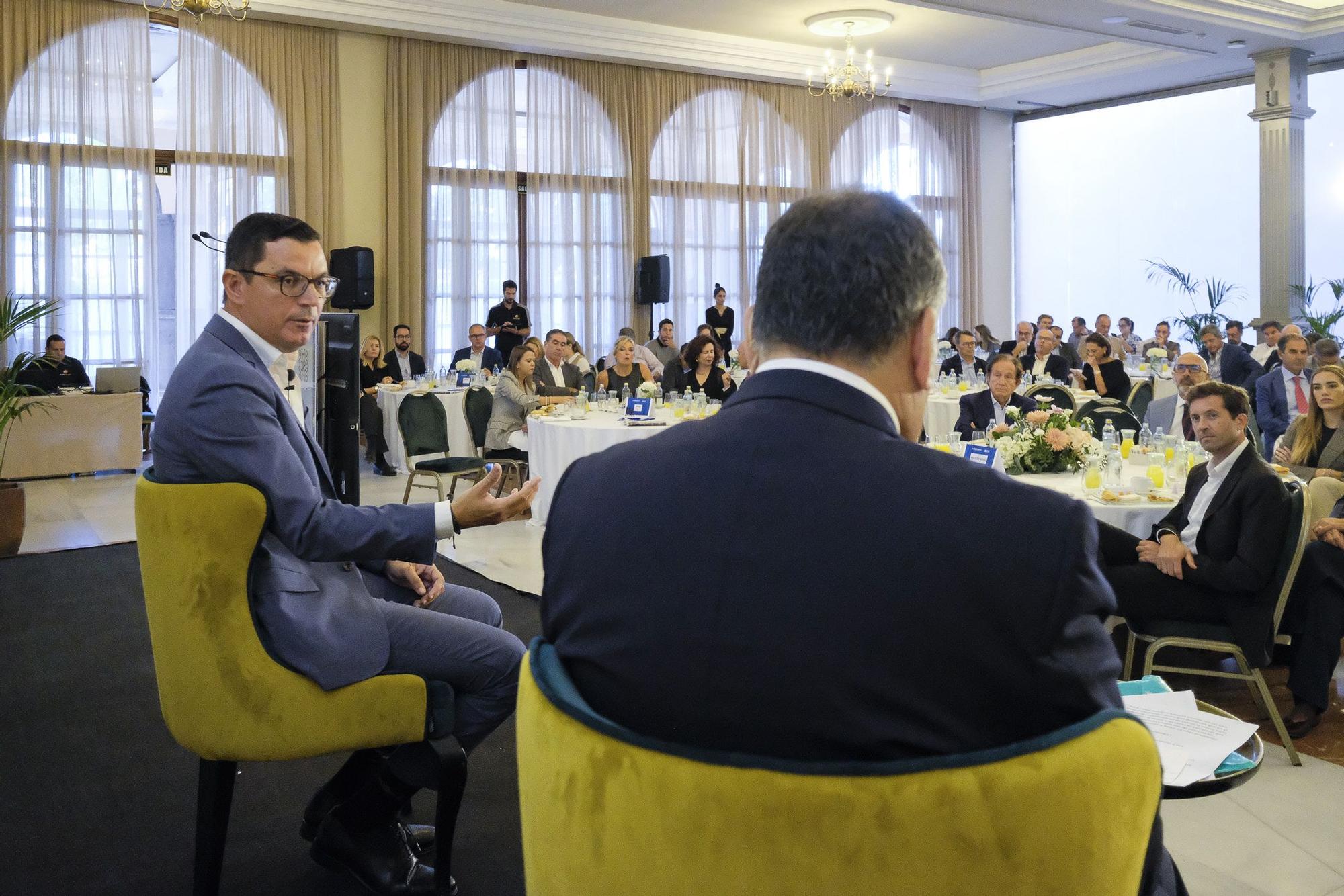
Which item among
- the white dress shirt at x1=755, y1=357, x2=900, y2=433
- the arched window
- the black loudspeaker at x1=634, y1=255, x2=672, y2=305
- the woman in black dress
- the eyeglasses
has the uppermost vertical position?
the arched window

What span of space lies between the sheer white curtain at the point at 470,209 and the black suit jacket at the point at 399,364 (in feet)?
3.44

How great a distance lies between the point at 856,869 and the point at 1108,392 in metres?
8.61

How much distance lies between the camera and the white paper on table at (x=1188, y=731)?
1650mm

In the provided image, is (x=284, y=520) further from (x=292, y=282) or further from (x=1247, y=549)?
(x=1247, y=549)

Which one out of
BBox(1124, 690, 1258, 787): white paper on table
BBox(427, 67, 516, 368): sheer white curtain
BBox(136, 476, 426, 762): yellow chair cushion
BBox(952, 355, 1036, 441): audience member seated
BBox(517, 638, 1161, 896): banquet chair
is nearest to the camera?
BBox(517, 638, 1161, 896): banquet chair

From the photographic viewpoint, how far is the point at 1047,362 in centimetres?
1020

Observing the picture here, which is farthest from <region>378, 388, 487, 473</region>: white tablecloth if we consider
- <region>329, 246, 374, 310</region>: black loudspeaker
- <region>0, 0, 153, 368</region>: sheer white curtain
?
<region>0, 0, 153, 368</region>: sheer white curtain

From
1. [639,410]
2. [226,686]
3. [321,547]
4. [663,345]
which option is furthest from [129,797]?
[663,345]

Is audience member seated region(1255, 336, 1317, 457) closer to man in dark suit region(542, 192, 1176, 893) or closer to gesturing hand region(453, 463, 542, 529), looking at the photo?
gesturing hand region(453, 463, 542, 529)

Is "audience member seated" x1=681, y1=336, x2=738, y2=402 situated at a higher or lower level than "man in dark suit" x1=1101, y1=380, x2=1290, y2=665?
higher

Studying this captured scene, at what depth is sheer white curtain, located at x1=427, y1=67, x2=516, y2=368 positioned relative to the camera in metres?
12.7

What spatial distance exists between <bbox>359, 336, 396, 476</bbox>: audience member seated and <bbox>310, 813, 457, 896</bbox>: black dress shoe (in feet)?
24.8

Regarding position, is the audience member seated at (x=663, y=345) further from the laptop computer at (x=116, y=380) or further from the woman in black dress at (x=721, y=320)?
the laptop computer at (x=116, y=380)

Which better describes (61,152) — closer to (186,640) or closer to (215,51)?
(215,51)
